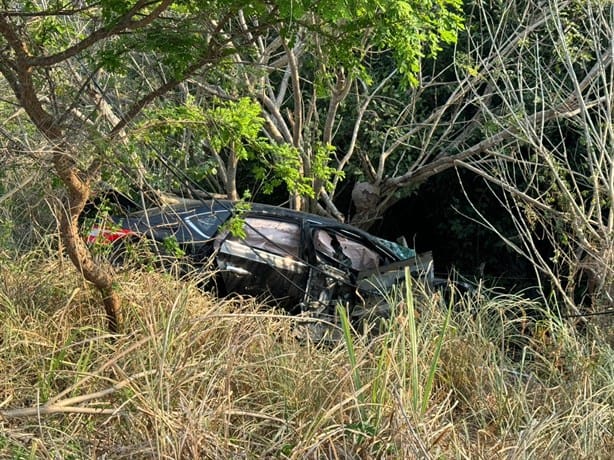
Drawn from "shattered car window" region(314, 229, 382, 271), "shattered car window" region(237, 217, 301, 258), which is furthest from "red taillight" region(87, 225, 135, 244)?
"shattered car window" region(314, 229, 382, 271)

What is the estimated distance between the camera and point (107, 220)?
18.9 ft

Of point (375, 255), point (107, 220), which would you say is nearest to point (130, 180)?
point (107, 220)

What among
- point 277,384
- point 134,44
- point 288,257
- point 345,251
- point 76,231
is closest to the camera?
point 277,384

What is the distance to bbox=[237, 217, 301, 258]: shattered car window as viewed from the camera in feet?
25.8

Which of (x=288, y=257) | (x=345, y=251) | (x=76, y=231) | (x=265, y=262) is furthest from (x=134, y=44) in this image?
(x=345, y=251)

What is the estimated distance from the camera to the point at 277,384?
14.9 feet

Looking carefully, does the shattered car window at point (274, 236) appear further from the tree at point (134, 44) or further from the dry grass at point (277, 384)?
the tree at point (134, 44)

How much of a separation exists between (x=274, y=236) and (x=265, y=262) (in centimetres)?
50

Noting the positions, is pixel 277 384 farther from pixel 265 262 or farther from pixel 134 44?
pixel 265 262

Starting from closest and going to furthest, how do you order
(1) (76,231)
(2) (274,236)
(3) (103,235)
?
(1) (76,231) < (3) (103,235) < (2) (274,236)

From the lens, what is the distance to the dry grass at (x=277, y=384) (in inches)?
149

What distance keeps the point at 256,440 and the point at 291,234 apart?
4.22 meters

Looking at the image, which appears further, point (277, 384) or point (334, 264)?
point (334, 264)

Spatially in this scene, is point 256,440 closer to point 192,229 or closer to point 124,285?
point 124,285
